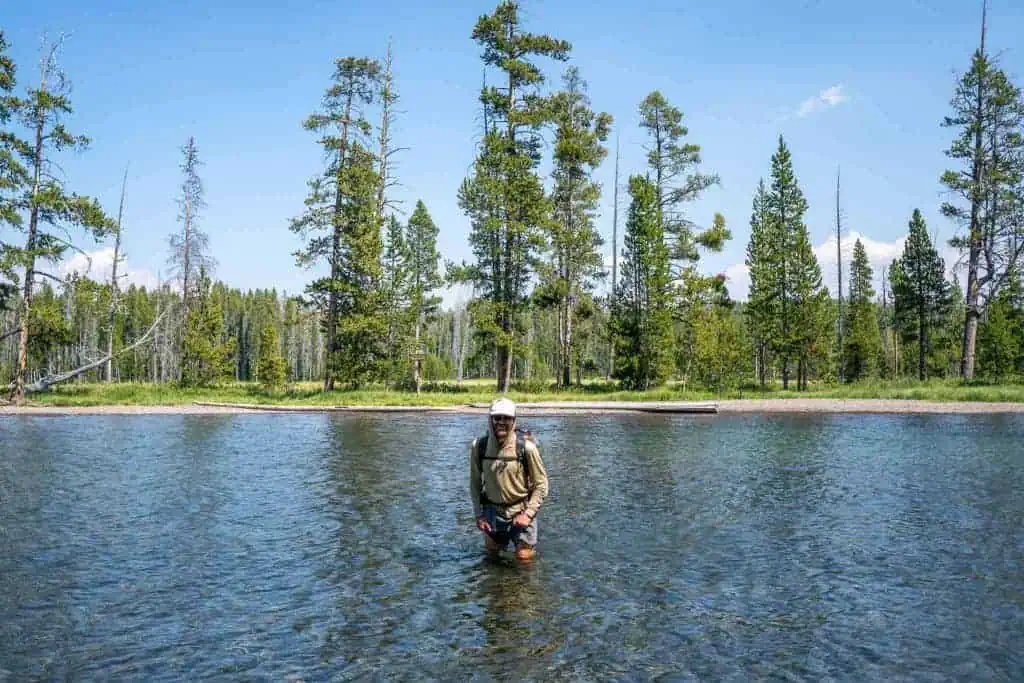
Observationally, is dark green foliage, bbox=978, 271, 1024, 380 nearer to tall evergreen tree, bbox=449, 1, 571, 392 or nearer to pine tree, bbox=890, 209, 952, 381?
pine tree, bbox=890, 209, 952, 381

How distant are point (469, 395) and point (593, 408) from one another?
26.4ft

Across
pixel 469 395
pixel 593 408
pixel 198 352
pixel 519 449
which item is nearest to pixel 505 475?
pixel 519 449

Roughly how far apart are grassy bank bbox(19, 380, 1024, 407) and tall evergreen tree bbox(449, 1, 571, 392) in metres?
4.42

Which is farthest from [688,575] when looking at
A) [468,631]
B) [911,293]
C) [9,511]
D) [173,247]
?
[911,293]

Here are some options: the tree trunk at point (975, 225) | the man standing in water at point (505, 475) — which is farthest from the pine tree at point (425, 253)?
the man standing in water at point (505, 475)

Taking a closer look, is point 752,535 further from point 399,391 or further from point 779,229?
point 779,229

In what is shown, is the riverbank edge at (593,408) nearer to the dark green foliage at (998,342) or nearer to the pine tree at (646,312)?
the pine tree at (646,312)

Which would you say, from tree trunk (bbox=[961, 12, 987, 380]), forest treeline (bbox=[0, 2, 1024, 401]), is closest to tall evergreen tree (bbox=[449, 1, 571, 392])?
forest treeline (bbox=[0, 2, 1024, 401])

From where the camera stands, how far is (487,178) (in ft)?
144

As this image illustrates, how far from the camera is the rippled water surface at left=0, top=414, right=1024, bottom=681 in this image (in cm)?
701

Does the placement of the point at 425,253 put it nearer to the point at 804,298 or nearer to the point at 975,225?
the point at 804,298

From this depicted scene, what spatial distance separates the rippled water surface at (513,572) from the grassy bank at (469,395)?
1993 cm

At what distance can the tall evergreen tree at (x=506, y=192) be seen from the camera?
44531 millimetres

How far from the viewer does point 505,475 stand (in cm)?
→ 915
